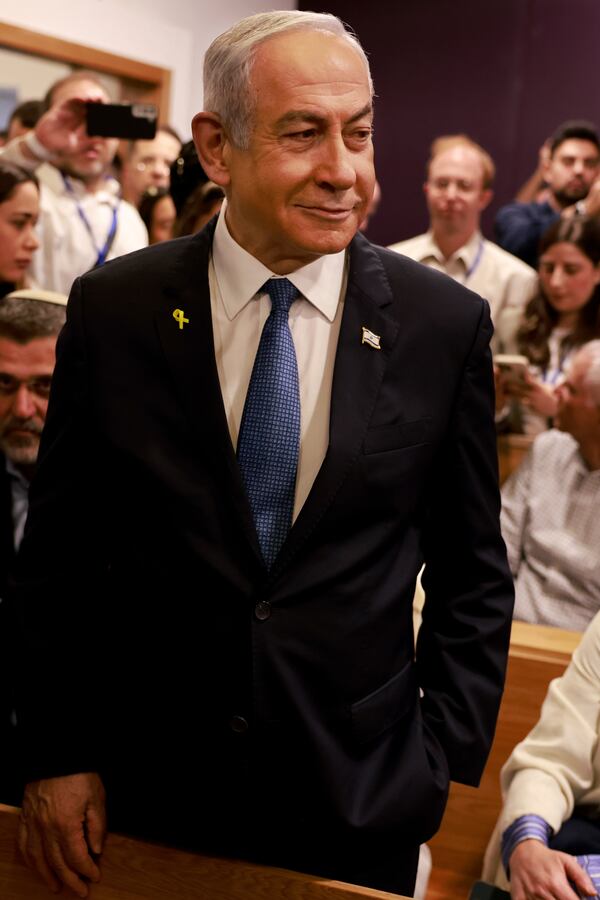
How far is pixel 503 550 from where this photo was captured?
1.32 metres

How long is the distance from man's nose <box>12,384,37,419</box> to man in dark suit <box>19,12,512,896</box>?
0.84 m

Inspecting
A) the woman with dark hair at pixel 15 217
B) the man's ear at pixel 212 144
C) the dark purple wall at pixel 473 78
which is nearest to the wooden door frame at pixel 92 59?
the dark purple wall at pixel 473 78

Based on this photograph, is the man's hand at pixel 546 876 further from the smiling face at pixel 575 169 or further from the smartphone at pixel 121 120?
the smiling face at pixel 575 169

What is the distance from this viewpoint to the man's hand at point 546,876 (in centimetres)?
158

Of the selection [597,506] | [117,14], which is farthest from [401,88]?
[597,506]

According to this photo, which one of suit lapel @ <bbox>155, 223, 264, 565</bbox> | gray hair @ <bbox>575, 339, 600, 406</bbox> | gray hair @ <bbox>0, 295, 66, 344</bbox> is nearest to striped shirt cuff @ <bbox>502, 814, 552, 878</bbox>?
suit lapel @ <bbox>155, 223, 264, 565</bbox>

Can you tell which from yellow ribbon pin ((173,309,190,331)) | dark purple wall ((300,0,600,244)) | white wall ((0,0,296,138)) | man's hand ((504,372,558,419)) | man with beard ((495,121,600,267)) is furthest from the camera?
dark purple wall ((300,0,600,244))

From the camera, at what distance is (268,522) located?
3.93ft

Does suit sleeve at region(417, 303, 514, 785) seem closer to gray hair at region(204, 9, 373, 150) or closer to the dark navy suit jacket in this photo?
the dark navy suit jacket

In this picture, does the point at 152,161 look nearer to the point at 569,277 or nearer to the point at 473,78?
the point at 569,277

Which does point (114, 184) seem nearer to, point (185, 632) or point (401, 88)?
point (185, 632)

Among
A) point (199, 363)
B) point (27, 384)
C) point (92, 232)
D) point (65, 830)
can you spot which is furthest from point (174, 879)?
point (92, 232)

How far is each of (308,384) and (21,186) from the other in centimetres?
195

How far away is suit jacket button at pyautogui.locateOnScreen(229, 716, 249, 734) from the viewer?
1200 mm
